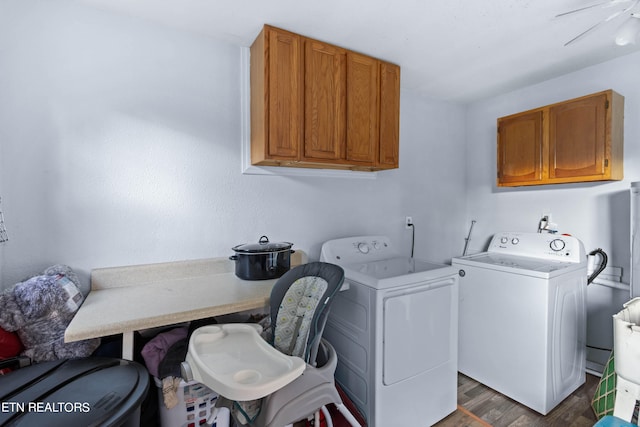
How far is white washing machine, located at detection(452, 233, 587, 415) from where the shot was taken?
1.87m

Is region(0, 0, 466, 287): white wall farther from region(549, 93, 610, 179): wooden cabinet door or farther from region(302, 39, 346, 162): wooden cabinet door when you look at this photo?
region(549, 93, 610, 179): wooden cabinet door

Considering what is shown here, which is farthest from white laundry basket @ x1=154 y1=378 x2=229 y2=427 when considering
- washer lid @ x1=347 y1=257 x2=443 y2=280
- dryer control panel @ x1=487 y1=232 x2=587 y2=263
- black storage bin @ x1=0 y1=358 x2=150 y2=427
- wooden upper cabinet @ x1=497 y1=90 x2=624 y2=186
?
wooden upper cabinet @ x1=497 y1=90 x2=624 y2=186

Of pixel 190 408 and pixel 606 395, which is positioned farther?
pixel 606 395

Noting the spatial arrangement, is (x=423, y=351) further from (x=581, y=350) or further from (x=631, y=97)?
(x=631, y=97)

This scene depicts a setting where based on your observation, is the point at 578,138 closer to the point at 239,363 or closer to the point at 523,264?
the point at 523,264

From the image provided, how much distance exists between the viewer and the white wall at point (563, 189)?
2131 mm

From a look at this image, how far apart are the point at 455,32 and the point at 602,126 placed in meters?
1.28

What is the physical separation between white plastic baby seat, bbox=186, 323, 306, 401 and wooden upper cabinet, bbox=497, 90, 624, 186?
2.47 meters

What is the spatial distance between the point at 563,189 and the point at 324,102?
2.22 metres

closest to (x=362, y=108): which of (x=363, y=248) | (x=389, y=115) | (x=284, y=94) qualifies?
(x=389, y=115)

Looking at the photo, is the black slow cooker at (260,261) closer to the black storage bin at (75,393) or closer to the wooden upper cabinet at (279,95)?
the wooden upper cabinet at (279,95)

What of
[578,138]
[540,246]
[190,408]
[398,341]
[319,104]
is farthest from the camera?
[540,246]

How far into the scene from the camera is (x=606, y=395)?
5.67 ft

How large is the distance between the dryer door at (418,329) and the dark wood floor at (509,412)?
414mm
